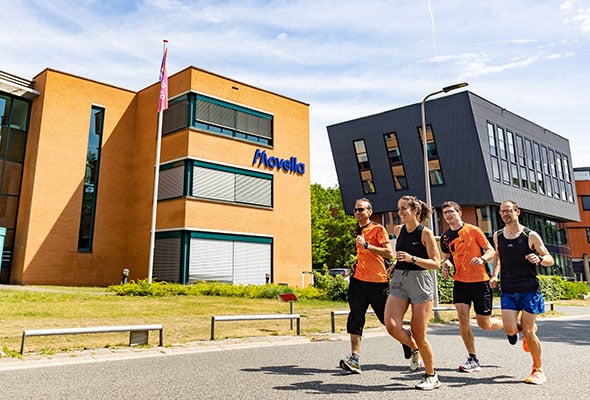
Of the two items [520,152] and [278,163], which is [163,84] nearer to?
[278,163]

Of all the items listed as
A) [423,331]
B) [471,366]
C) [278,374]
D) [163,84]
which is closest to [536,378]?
[471,366]

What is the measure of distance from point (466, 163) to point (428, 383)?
109 feet

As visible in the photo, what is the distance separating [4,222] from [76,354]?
1942cm

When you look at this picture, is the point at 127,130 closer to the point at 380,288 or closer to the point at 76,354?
the point at 76,354

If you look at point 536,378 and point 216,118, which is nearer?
point 536,378

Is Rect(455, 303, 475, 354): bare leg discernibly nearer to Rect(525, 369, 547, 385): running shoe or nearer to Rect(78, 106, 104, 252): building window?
Rect(525, 369, 547, 385): running shoe

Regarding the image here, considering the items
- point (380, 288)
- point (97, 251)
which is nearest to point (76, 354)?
point (380, 288)

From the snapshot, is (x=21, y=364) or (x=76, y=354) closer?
(x=21, y=364)

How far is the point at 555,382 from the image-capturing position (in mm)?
5316

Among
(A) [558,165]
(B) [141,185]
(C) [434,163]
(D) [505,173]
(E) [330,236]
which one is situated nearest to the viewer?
(B) [141,185]

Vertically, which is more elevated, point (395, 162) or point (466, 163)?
point (395, 162)

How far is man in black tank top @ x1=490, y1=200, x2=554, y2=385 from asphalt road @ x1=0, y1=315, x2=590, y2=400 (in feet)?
1.63

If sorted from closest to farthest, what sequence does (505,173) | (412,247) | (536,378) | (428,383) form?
(428,383)
(536,378)
(412,247)
(505,173)

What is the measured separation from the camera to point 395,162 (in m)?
40.9
